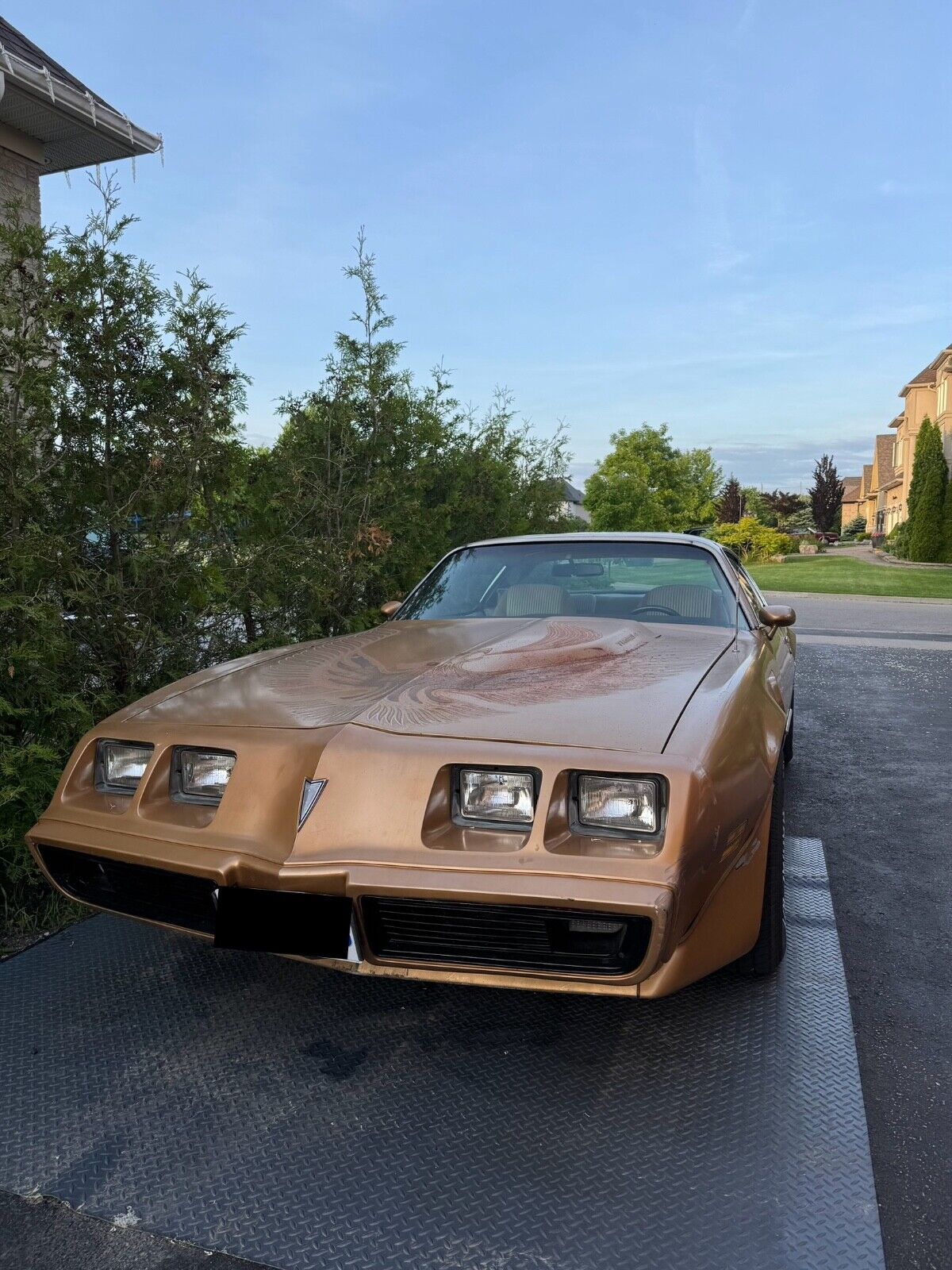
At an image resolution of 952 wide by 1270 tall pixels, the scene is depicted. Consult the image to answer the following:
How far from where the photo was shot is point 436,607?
377cm

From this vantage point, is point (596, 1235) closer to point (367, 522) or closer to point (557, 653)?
point (557, 653)

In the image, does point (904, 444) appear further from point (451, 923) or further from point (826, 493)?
point (451, 923)

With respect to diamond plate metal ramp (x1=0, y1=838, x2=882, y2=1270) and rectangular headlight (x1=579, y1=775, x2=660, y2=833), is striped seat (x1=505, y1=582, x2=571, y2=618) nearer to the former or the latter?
diamond plate metal ramp (x1=0, y1=838, x2=882, y2=1270)

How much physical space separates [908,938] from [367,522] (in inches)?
155

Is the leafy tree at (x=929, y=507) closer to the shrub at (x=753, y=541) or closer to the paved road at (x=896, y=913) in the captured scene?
the shrub at (x=753, y=541)

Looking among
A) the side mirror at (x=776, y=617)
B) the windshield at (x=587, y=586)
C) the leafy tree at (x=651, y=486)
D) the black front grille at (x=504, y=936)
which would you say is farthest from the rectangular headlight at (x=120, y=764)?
the leafy tree at (x=651, y=486)

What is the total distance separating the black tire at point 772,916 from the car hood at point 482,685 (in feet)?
1.55

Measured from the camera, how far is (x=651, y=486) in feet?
150

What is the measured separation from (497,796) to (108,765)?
1.11m

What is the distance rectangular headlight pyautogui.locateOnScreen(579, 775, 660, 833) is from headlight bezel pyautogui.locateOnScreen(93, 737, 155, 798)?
1.12 meters

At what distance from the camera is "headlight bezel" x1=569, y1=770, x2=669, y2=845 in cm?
185

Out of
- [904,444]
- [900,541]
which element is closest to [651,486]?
[900,541]

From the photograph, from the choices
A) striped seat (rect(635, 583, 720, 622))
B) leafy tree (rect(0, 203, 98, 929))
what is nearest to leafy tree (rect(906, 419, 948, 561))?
striped seat (rect(635, 583, 720, 622))

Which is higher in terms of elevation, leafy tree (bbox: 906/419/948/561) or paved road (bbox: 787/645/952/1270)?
leafy tree (bbox: 906/419/948/561)
